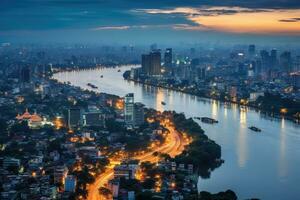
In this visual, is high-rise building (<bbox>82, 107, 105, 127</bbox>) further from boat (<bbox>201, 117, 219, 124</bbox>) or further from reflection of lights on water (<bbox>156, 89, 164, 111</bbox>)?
reflection of lights on water (<bbox>156, 89, 164, 111</bbox>)

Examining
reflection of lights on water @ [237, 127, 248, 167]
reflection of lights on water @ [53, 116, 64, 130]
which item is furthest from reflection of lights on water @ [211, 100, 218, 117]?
reflection of lights on water @ [53, 116, 64, 130]

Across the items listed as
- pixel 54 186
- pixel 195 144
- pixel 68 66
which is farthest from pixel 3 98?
pixel 68 66

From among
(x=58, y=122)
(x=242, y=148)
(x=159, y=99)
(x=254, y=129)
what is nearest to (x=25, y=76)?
(x=159, y=99)

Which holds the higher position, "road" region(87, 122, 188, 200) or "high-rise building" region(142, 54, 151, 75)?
"high-rise building" region(142, 54, 151, 75)

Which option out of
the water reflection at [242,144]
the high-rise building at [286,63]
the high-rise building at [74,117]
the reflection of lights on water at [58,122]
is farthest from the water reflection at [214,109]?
the high-rise building at [286,63]

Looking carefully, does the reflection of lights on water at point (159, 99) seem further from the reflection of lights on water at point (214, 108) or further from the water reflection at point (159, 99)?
the reflection of lights on water at point (214, 108)

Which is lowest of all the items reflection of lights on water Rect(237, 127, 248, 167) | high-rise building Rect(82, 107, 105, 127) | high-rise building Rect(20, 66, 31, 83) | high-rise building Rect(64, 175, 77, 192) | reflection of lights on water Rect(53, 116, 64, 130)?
high-rise building Rect(64, 175, 77, 192)
